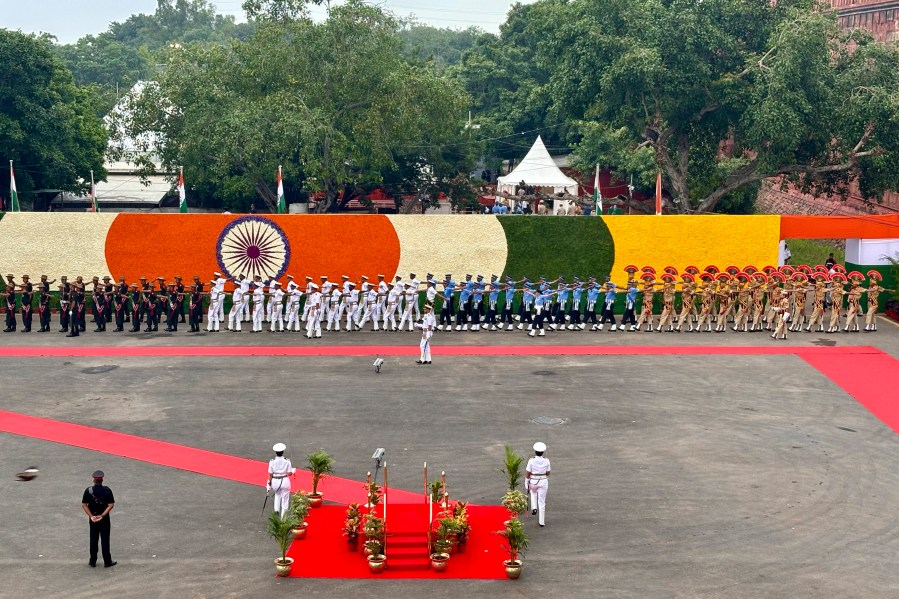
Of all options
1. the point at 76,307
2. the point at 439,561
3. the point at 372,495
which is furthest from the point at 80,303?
the point at 439,561

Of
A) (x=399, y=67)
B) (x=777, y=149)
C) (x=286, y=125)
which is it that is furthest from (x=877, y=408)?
(x=399, y=67)

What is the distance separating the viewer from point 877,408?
78.6 ft

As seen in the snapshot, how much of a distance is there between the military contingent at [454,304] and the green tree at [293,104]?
10426 mm

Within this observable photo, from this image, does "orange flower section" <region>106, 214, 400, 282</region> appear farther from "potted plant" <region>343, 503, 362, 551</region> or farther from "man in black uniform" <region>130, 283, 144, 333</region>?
"potted plant" <region>343, 503, 362, 551</region>

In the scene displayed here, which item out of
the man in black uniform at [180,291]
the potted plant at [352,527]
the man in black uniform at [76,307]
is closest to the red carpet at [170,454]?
the potted plant at [352,527]

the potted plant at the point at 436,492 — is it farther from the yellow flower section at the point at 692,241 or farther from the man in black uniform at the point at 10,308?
the man in black uniform at the point at 10,308

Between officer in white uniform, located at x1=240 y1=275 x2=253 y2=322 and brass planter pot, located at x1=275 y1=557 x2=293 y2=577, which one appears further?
officer in white uniform, located at x1=240 y1=275 x2=253 y2=322

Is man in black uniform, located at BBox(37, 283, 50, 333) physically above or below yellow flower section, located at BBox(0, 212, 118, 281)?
below

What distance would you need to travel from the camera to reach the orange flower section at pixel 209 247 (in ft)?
114

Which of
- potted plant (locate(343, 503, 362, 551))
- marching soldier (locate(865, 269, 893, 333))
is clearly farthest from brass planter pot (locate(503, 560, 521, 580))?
marching soldier (locate(865, 269, 893, 333))

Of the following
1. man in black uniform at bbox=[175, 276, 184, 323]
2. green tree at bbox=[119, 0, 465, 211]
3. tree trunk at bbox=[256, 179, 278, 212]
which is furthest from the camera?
tree trunk at bbox=[256, 179, 278, 212]

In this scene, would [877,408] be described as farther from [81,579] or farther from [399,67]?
[399,67]

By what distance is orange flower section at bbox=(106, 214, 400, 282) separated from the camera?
3478 centimetres

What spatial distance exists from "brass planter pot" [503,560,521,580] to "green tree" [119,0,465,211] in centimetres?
2934
